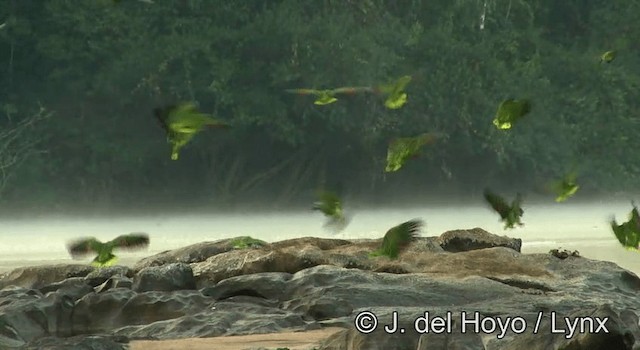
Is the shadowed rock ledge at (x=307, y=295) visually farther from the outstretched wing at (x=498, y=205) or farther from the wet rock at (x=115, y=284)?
the outstretched wing at (x=498, y=205)

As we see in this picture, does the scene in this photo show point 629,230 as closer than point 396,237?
Yes

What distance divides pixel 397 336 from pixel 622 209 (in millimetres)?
24358

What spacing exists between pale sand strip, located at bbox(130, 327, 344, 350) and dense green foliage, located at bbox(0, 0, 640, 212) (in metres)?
20.8

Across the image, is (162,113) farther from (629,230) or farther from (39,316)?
(629,230)

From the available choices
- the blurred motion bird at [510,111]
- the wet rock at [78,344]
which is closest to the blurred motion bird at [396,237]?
the blurred motion bird at [510,111]

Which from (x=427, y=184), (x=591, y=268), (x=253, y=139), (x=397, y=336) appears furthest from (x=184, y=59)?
(x=397, y=336)

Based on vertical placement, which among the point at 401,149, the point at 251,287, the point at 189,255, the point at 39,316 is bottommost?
the point at 39,316

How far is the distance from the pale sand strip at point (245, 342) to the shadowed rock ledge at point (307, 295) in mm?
152

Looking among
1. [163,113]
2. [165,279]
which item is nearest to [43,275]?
[165,279]

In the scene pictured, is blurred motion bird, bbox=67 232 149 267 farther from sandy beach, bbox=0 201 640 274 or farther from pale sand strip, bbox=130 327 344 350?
sandy beach, bbox=0 201 640 274

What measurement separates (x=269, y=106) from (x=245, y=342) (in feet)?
71.6

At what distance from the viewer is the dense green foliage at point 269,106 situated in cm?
2862

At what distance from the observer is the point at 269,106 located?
28.5m

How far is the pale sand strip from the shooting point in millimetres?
6559
